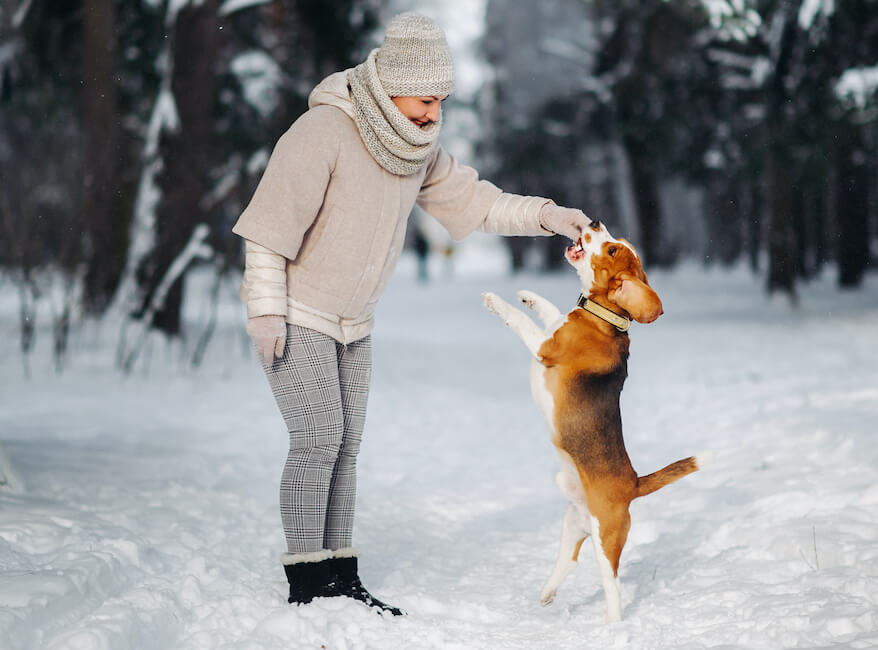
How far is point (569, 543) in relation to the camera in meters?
3.14

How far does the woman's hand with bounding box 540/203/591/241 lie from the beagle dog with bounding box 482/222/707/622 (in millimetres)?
144

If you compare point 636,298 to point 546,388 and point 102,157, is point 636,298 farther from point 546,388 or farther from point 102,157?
point 102,157

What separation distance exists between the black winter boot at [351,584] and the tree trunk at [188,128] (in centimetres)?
710

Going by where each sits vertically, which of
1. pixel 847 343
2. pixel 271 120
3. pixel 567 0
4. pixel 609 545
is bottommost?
pixel 847 343

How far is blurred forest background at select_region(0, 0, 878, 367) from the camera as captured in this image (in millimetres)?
9641

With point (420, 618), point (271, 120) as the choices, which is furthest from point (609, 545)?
point (271, 120)

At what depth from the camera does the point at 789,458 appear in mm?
4957

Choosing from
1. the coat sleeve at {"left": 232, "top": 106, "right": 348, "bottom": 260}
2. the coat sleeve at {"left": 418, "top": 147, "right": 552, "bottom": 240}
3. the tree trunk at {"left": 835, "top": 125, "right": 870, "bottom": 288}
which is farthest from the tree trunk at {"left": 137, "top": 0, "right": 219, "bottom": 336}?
the tree trunk at {"left": 835, "top": 125, "right": 870, "bottom": 288}

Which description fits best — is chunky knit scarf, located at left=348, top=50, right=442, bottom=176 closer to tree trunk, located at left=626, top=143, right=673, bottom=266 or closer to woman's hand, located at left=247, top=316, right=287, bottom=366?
woman's hand, located at left=247, top=316, right=287, bottom=366

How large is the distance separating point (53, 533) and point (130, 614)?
0.69 meters

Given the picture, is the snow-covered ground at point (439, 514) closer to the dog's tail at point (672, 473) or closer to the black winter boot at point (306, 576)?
the black winter boot at point (306, 576)

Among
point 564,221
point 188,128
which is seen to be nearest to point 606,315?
point 564,221

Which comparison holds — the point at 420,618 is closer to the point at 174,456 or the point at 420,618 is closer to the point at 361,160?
the point at 361,160

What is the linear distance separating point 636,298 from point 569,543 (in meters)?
0.97
